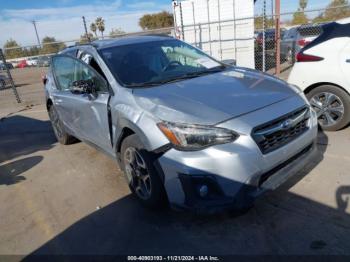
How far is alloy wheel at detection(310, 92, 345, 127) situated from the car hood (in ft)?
5.02

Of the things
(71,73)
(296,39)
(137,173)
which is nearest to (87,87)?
(71,73)

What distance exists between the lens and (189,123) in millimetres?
2682

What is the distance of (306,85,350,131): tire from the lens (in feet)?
14.9

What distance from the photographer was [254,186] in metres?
2.62

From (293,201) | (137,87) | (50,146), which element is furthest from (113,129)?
(50,146)

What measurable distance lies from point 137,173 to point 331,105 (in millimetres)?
3138

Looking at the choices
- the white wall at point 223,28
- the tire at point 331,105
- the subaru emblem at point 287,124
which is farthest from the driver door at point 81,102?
the white wall at point 223,28

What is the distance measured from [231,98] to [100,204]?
1911 millimetres

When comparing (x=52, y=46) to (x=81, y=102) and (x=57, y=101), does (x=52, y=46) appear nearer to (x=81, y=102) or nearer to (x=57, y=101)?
(x=57, y=101)

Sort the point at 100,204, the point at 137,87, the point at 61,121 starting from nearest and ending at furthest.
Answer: the point at 137,87 → the point at 100,204 → the point at 61,121

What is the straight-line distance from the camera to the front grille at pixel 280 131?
2.64 metres

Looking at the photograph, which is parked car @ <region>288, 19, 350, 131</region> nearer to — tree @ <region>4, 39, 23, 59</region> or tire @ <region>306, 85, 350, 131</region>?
tire @ <region>306, 85, 350, 131</region>

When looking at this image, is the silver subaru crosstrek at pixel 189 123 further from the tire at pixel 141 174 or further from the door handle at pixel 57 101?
the door handle at pixel 57 101

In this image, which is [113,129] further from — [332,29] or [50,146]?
[332,29]
